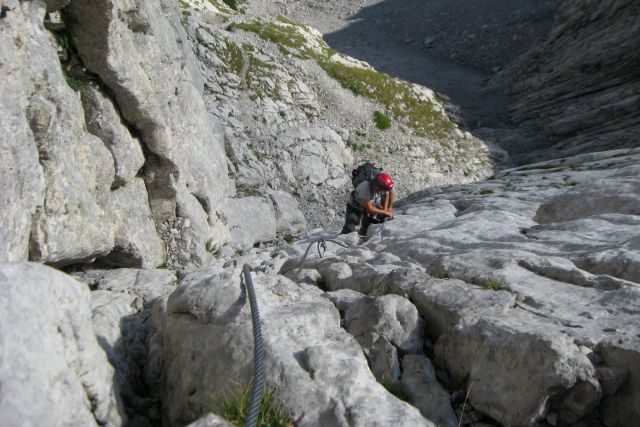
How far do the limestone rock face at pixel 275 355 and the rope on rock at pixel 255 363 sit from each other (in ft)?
0.95

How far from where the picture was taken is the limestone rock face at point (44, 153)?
30.5 ft

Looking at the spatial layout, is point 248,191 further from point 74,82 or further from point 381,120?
point 381,120

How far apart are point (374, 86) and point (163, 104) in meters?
26.3

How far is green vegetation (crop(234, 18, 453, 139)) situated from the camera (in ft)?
127

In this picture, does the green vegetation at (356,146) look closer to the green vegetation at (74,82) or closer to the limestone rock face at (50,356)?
the green vegetation at (74,82)

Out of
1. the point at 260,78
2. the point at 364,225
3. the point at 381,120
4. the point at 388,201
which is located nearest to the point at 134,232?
the point at 364,225

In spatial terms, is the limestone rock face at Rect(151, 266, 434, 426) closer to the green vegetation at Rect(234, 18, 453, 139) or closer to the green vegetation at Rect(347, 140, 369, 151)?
the green vegetation at Rect(347, 140, 369, 151)

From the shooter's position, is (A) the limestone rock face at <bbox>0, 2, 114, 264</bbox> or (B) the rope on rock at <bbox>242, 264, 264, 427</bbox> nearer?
(B) the rope on rock at <bbox>242, 264, 264, 427</bbox>

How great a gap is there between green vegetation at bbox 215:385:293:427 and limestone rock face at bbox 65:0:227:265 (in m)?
11.9

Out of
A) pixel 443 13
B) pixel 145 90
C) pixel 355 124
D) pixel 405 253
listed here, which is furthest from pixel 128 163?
pixel 443 13

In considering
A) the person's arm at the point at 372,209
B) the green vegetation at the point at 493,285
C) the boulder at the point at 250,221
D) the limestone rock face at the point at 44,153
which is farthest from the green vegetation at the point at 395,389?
the boulder at the point at 250,221

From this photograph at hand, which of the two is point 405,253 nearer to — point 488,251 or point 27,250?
point 488,251

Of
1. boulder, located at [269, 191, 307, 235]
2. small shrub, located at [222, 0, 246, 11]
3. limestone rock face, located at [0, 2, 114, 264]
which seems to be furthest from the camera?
small shrub, located at [222, 0, 246, 11]

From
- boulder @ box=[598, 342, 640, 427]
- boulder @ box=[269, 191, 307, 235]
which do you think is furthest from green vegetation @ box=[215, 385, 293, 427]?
boulder @ box=[269, 191, 307, 235]
